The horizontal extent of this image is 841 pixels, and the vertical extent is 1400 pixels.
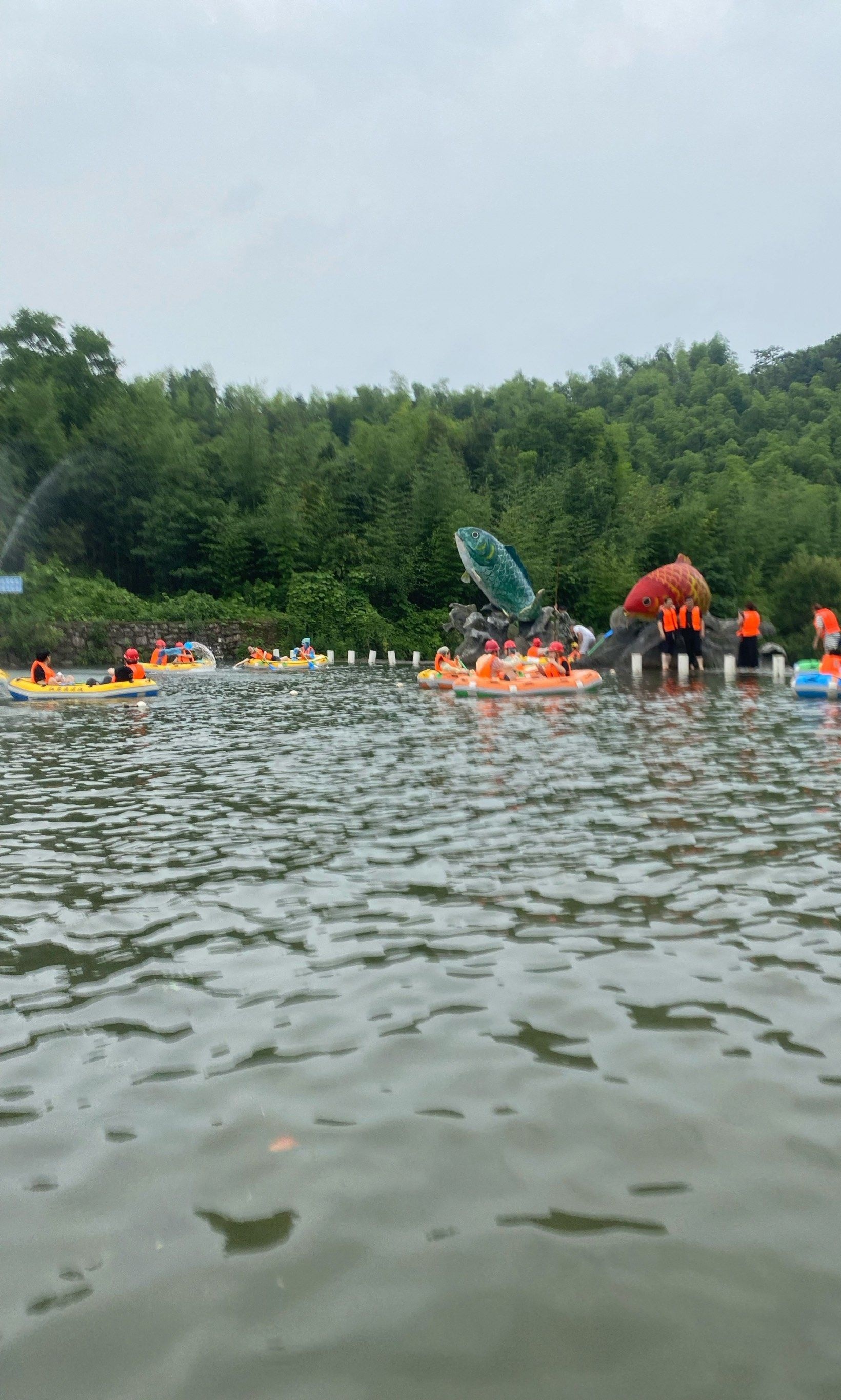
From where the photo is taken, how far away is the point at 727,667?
29.9 metres

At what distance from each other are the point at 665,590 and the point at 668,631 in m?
1.70

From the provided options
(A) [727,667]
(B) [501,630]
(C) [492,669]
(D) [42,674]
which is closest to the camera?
(C) [492,669]

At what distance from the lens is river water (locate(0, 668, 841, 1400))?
256cm

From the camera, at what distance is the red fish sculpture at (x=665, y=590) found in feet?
111

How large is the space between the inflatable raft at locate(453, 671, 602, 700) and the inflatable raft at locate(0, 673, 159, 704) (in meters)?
7.05

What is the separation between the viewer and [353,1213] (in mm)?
3123

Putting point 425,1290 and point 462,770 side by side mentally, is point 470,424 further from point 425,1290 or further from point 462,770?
point 425,1290

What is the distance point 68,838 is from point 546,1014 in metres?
4.94

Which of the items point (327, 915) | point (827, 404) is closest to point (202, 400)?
point (827, 404)

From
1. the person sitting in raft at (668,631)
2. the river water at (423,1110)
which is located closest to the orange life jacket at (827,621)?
the person sitting in raft at (668,631)

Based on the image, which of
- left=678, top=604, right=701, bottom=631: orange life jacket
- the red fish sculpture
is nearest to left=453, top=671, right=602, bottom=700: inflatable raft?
left=678, top=604, right=701, bottom=631: orange life jacket

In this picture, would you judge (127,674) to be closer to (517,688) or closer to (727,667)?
(517,688)

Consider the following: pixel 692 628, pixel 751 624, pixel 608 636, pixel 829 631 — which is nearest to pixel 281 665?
pixel 608 636

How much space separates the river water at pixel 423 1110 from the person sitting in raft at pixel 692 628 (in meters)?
24.9
